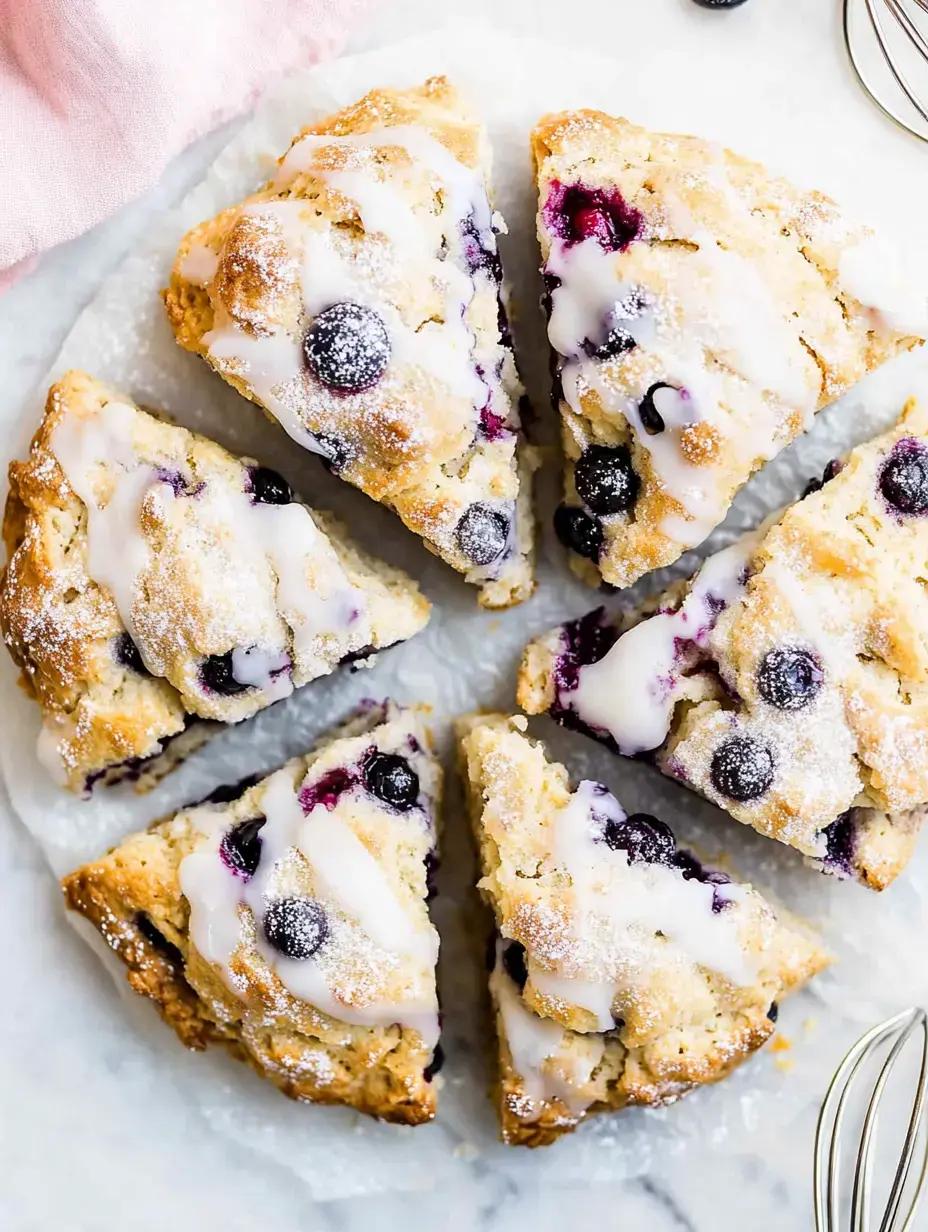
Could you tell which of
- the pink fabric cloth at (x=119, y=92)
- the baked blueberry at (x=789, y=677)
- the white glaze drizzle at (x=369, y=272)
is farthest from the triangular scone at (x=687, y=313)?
the pink fabric cloth at (x=119, y=92)

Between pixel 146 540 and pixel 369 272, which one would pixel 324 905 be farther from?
pixel 369 272

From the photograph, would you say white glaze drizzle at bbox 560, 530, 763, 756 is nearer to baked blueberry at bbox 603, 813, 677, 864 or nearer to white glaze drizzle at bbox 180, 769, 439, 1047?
baked blueberry at bbox 603, 813, 677, 864

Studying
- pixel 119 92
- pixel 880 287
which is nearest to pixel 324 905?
pixel 880 287

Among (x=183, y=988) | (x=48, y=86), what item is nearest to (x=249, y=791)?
(x=183, y=988)

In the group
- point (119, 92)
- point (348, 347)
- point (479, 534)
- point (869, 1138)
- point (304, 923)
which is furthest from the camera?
point (869, 1138)

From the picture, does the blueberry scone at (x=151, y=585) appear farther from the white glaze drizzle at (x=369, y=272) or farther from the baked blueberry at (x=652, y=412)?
the baked blueberry at (x=652, y=412)

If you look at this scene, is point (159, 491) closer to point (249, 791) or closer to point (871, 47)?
point (249, 791)

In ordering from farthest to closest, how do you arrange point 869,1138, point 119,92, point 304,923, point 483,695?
point 483,695, point 869,1138, point 119,92, point 304,923
